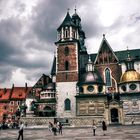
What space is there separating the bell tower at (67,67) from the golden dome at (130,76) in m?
10.8

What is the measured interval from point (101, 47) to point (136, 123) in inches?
821

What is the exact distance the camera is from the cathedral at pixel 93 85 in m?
52.4

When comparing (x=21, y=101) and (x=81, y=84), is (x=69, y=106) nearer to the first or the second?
(x=81, y=84)

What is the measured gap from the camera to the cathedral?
52375 millimetres

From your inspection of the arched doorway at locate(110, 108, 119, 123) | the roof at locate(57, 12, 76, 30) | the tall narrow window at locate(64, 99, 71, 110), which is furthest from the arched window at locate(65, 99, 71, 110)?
the roof at locate(57, 12, 76, 30)

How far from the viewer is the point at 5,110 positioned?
3017 inches

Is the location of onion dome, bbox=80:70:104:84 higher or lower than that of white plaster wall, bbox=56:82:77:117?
higher

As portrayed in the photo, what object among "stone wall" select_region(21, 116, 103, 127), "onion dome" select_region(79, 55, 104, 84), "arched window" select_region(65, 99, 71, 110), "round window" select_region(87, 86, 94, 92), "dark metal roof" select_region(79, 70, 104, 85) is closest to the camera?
"stone wall" select_region(21, 116, 103, 127)

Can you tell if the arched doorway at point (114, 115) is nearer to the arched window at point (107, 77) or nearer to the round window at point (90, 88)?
the round window at point (90, 88)

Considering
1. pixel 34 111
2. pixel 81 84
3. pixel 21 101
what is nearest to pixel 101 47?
pixel 81 84

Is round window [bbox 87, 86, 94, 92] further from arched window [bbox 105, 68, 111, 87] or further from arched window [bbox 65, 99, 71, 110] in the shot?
arched window [bbox 65, 99, 71, 110]

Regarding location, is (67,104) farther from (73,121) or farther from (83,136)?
(83,136)

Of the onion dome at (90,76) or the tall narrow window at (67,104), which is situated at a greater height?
the onion dome at (90,76)

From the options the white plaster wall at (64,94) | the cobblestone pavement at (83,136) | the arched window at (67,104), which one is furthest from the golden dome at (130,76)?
the cobblestone pavement at (83,136)
